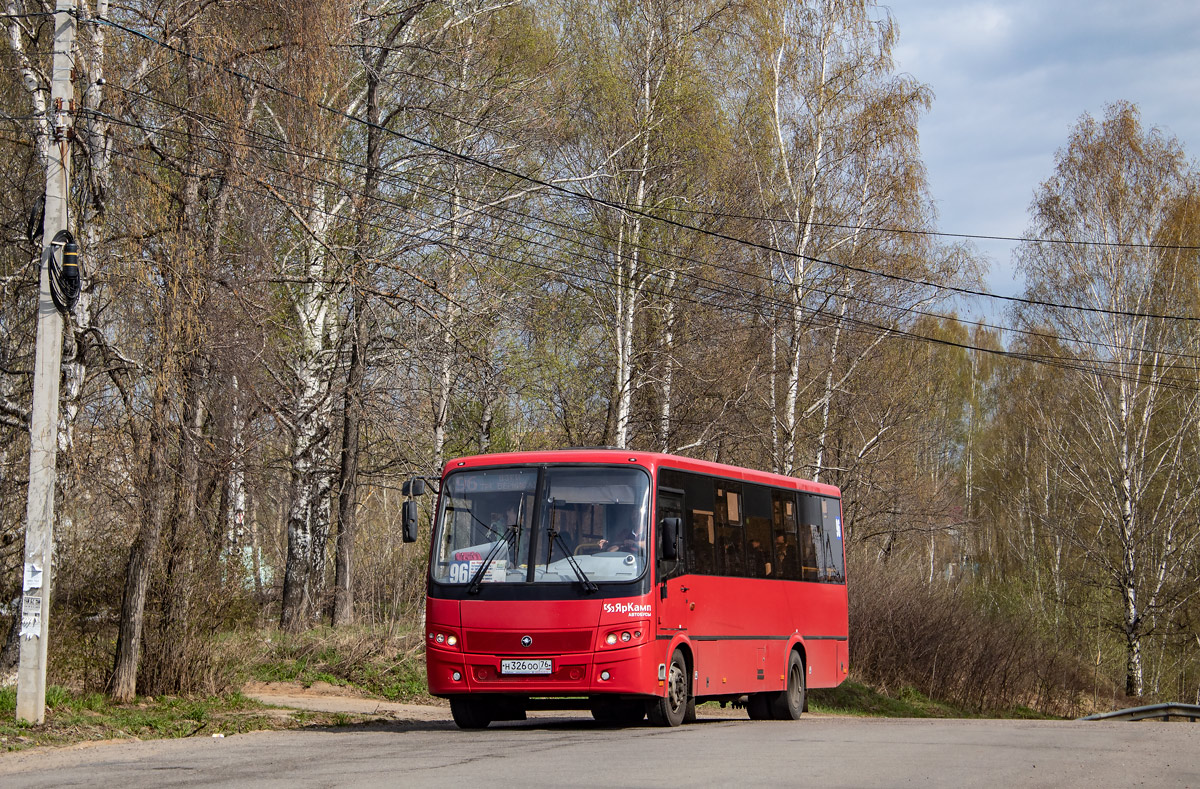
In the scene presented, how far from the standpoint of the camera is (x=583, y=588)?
13.9m

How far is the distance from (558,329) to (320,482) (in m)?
6.81

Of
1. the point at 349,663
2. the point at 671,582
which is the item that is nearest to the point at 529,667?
the point at 671,582

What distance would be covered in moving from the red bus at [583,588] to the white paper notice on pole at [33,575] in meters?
3.90

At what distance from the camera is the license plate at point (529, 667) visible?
13.8 meters

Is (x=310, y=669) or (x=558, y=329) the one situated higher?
(x=558, y=329)

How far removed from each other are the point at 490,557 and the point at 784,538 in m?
5.40

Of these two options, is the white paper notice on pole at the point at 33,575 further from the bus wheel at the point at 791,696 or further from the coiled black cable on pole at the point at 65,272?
the bus wheel at the point at 791,696

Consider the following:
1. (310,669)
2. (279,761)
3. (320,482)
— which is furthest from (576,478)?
(320,482)

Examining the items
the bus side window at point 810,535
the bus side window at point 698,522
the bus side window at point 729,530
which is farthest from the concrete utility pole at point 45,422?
the bus side window at point 810,535

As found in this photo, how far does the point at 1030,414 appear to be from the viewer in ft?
167

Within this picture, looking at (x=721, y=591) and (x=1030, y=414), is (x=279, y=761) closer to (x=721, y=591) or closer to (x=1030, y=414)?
(x=721, y=591)

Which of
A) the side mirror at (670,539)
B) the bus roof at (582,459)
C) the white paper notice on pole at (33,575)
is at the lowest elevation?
the white paper notice on pole at (33,575)

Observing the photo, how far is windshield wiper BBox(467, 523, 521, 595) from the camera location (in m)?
14.3

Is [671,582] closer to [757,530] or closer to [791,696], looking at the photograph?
[757,530]
